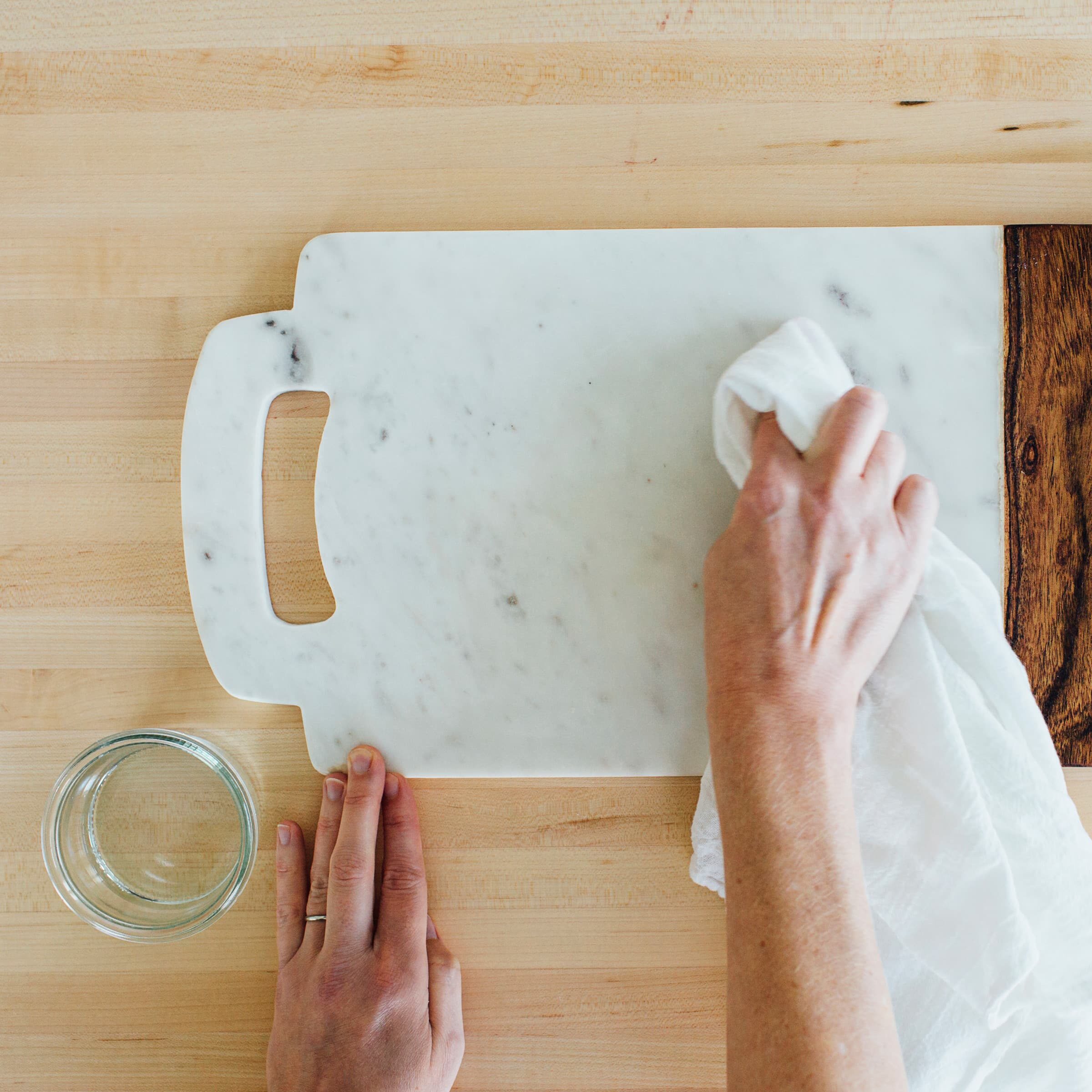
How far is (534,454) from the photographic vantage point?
61cm

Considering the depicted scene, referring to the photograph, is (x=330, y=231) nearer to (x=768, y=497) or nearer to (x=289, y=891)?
(x=768, y=497)

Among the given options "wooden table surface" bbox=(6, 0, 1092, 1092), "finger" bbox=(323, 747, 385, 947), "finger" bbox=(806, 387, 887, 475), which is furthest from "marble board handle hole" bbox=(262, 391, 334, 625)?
"finger" bbox=(806, 387, 887, 475)

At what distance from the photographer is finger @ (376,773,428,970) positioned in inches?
25.2

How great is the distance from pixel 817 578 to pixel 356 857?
0.42 m

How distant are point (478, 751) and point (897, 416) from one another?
0.41 metres

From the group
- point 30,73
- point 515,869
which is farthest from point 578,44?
point 515,869

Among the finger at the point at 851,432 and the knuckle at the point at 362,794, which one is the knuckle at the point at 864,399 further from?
the knuckle at the point at 362,794

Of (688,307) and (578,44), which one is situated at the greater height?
(578,44)

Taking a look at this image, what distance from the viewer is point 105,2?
2.12ft

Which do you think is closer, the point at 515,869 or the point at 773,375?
the point at 773,375

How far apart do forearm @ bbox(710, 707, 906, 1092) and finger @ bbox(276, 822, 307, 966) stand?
0.35 meters

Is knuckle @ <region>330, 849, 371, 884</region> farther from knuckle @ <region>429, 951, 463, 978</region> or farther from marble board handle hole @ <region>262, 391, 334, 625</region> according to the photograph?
marble board handle hole @ <region>262, 391, 334, 625</region>

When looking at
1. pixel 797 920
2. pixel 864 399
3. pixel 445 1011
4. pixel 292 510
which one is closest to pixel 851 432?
pixel 864 399

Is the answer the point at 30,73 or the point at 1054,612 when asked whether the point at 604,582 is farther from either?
the point at 30,73
